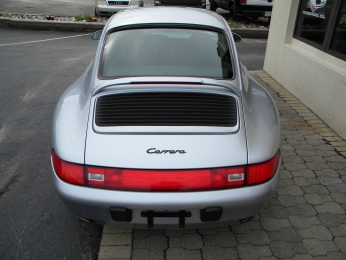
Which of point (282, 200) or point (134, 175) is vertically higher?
point (134, 175)

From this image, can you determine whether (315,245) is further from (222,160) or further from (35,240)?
(35,240)

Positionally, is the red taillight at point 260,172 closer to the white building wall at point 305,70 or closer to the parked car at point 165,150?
the parked car at point 165,150

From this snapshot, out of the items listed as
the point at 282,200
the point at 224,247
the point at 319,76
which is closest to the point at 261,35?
the point at 319,76

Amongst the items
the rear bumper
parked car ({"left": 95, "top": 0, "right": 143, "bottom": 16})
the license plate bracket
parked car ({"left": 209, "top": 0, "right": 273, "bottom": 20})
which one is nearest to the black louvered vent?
→ the rear bumper

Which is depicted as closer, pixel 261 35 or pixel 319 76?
pixel 319 76

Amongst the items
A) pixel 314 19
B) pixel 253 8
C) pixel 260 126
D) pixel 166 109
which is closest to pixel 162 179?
pixel 166 109

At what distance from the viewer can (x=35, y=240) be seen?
8.29 ft

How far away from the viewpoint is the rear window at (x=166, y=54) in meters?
2.67

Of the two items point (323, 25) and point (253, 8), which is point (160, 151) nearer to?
point (323, 25)

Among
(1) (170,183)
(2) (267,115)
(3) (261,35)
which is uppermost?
(2) (267,115)

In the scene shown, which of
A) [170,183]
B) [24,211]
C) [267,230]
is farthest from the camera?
[24,211]

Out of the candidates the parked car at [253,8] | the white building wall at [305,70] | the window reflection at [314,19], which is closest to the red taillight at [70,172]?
the white building wall at [305,70]

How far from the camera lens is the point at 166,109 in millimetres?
2238

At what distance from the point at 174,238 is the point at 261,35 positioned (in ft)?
33.3
